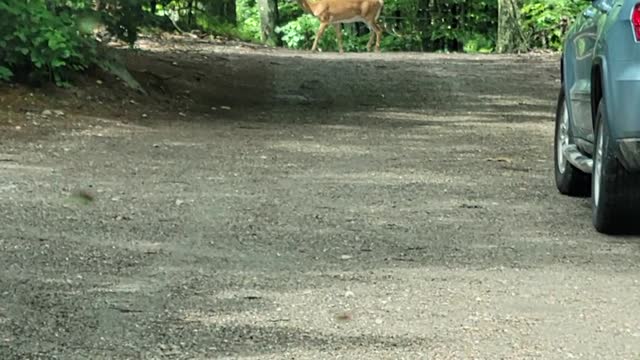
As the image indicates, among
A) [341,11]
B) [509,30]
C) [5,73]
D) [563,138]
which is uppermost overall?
[5,73]

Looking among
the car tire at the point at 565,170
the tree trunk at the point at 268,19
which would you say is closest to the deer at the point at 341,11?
the tree trunk at the point at 268,19

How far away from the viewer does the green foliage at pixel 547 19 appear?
96.8 ft

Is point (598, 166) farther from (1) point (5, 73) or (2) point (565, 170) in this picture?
(1) point (5, 73)

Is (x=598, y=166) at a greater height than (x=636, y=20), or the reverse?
(x=636, y=20)

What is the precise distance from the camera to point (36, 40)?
1182 centimetres

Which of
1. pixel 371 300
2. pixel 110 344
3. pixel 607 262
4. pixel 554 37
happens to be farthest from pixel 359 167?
pixel 554 37

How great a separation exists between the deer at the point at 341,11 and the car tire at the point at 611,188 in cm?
1905

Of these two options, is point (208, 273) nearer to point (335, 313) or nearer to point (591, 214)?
point (335, 313)

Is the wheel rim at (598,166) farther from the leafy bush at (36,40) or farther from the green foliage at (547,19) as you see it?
the green foliage at (547,19)

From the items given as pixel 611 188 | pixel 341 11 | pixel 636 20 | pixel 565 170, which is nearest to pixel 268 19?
pixel 341 11

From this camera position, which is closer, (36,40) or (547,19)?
(36,40)

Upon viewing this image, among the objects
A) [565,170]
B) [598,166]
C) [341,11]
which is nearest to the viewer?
[598,166]

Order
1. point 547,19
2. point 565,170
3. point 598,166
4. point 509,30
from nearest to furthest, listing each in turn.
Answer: point 598,166 < point 565,170 < point 509,30 < point 547,19

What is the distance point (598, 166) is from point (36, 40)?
6.56m
